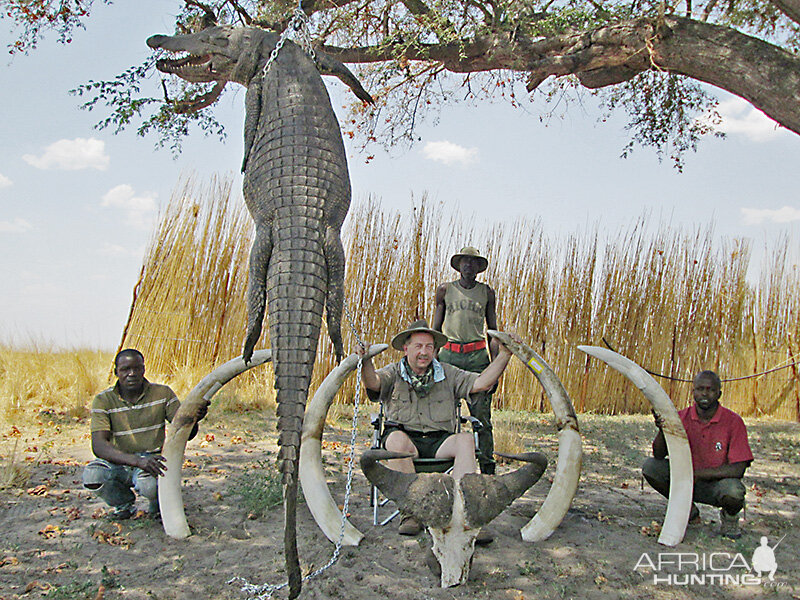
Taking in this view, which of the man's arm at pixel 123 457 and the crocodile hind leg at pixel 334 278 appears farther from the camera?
the man's arm at pixel 123 457

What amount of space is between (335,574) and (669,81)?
6056 millimetres

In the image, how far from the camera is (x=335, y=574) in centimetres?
270

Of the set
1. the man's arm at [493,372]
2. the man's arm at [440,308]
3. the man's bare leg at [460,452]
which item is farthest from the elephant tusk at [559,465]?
the man's arm at [440,308]

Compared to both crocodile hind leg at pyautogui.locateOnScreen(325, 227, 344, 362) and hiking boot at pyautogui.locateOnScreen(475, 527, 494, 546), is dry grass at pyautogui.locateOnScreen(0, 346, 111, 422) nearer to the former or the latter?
hiking boot at pyautogui.locateOnScreen(475, 527, 494, 546)

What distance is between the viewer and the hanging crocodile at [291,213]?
1784 millimetres

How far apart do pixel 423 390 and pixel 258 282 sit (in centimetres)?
162

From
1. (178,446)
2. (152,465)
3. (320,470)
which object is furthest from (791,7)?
(152,465)

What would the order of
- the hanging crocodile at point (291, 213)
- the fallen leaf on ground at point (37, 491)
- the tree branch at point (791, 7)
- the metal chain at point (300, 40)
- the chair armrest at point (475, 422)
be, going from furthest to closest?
1. the tree branch at point (791, 7)
2. the fallen leaf on ground at point (37, 491)
3. the chair armrest at point (475, 422)
4. the metal chain at point (300, 40)
5. the hanging crocodile at point (291, 213)

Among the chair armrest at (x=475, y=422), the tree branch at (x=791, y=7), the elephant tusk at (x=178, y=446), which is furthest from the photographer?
the tree branch at (x=791, y=7)

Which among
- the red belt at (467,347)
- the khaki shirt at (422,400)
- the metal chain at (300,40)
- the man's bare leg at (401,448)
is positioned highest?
the metal chain at (300,40)

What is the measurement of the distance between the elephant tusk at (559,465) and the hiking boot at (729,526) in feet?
3.19

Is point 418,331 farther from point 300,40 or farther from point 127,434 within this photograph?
point 127,434

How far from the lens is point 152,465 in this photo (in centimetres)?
309

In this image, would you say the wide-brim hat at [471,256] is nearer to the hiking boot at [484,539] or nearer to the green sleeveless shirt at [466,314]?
the green sleeveless shirt at [466,314]
